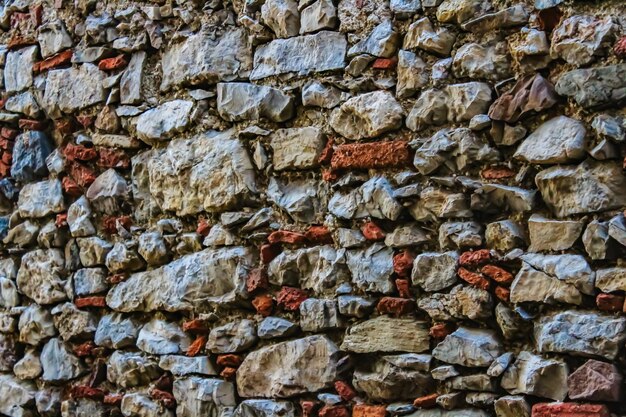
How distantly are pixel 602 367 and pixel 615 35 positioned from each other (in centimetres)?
75

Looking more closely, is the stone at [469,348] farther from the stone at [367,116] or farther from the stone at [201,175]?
the stone at [201,175]

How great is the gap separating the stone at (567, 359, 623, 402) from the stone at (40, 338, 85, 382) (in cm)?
176

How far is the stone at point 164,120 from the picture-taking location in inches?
108

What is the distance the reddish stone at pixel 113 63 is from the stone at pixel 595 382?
1855mm

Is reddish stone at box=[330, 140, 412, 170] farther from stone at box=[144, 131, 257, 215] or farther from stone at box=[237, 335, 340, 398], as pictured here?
stone at box=[237, 335, 340, 398]

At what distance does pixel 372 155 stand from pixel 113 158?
42.2 inches

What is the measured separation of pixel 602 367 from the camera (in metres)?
1.87

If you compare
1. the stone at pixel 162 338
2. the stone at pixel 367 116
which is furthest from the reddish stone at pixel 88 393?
the stone at pixel 367 116

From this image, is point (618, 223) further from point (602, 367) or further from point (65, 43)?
point (65, 43)

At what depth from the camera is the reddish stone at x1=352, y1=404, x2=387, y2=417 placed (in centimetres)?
221

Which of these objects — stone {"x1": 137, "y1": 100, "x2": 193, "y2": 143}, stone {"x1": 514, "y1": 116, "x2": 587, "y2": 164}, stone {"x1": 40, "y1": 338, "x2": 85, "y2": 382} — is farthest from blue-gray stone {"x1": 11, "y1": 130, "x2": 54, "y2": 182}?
stone {"x1": 514, "y1": 116, "x2": 587, "y2": 164}

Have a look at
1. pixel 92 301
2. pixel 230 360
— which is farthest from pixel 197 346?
pixel 92 301

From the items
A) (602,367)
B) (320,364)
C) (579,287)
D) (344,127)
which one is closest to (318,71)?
(344,127)

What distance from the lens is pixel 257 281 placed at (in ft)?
8.21
